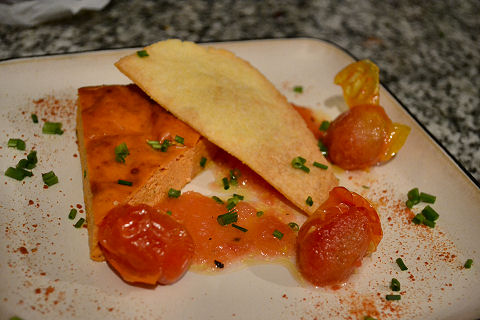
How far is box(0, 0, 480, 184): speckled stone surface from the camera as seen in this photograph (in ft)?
11.5

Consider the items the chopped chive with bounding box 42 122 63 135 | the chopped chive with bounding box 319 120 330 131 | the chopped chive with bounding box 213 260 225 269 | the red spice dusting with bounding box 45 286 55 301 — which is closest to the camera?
the red spice dusting with bounding box 45 286 55 301

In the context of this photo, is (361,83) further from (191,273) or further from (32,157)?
(32,157)

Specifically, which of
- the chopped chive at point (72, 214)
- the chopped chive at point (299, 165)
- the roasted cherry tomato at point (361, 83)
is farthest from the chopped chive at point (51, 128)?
the roasted cherry tomato at point (361, 83)

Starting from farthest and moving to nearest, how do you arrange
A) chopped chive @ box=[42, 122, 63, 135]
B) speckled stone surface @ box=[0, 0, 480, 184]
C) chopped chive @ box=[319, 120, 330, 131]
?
speckled stone surface @ box=[0, 0, 480, 184]
chopped chive @ box=[319, 120, 330, 131]
chopped chive @ box=[42, 122, 63, 135]

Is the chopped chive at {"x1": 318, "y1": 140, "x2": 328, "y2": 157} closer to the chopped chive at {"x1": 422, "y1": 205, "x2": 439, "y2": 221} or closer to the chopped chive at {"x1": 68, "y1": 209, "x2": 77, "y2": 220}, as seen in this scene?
the chopped chive at {"x1": 422, "y1": 205, "x2": 439, "y2": 221}

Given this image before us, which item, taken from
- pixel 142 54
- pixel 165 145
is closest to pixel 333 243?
pixel 165 145

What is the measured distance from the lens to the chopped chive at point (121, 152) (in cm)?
220

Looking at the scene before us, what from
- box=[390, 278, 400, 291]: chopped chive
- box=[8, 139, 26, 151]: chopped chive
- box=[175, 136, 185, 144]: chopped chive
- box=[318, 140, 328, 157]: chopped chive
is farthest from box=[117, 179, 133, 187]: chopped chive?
box=[390, 278, 400, 291]: chopped chive

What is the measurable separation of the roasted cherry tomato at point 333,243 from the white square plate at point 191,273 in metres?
0.08

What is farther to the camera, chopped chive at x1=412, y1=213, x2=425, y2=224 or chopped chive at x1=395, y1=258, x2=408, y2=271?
chopped chive at x1=412, y1=213, x2=425, y2=224

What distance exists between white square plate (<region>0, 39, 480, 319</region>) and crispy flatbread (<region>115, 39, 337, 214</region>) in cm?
33

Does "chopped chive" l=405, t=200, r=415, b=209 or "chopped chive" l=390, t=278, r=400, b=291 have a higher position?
"chopped chive" l=390, t=278, r=400, b=291

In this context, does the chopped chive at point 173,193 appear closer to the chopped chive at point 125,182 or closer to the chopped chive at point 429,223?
the chopped chive at point 125,182

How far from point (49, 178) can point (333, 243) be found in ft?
4.78
